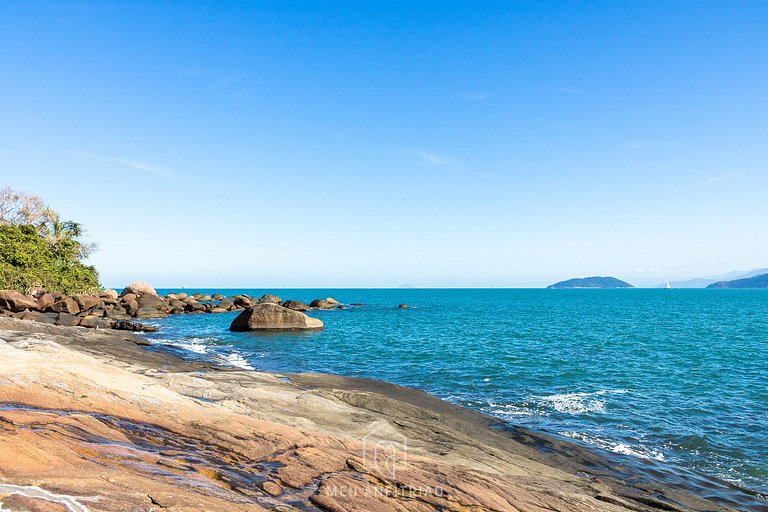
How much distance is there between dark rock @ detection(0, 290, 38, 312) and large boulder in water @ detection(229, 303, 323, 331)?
20272 mm

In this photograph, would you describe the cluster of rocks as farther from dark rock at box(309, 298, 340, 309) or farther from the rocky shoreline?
the rocky shoreline

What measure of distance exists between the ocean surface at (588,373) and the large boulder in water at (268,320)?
2462 mm

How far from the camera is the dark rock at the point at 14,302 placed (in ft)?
141

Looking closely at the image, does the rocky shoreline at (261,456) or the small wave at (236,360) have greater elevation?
the rocky shoreline at (261,456)

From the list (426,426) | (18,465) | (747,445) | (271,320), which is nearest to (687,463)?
(747,445)

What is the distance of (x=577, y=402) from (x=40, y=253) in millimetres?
67876

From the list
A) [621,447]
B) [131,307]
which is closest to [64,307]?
[131,307]

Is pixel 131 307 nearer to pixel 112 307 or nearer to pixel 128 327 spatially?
pixel 112 307

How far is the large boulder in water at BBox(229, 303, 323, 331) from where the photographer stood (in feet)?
154

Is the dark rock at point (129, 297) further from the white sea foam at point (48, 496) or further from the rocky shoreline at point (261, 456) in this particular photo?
the white sea foam at point (48, 496)

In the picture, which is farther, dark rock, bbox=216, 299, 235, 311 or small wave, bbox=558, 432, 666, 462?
dark rock, bbox=216, 299, 235, 311

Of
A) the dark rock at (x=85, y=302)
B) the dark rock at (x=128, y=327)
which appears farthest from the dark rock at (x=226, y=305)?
the dark rock at (x=128, y=327)

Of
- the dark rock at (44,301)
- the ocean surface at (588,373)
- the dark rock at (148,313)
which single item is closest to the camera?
the ocean surface at (588,373)

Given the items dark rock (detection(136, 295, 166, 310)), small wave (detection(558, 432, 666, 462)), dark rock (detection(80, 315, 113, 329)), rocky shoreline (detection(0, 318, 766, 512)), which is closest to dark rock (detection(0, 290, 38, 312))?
dark rock (detection(80, 315, 113, 329))
